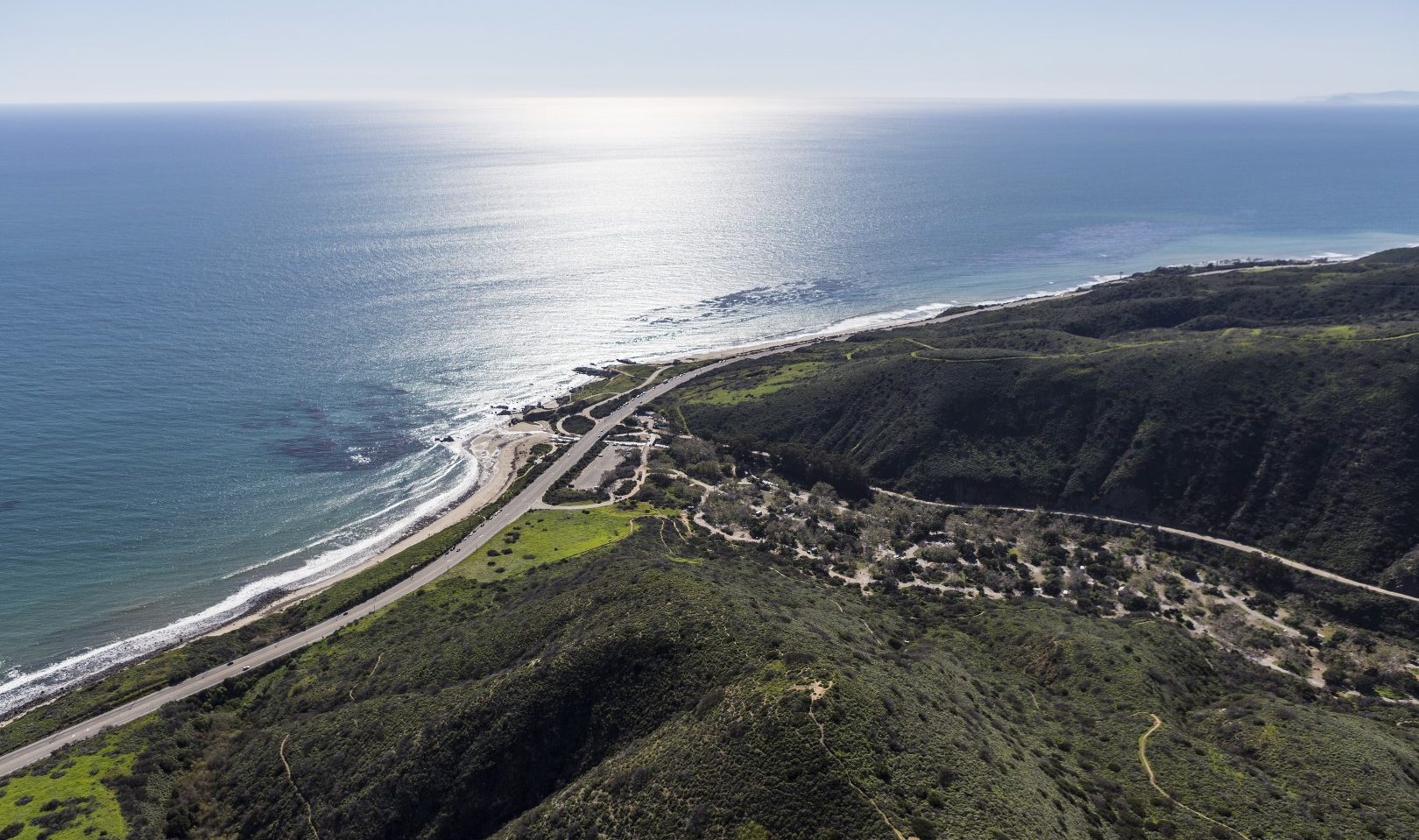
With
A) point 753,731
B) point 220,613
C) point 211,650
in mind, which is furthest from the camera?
point 220,613

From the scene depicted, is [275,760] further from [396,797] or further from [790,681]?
[790,681]

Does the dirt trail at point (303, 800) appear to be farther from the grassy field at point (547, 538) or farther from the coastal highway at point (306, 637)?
the grassy field at point (547, 538)

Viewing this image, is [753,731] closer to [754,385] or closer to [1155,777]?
[1155,777]

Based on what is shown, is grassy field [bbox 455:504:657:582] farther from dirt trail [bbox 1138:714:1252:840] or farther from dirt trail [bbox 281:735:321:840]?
dirt trail [bbox 1138:714:1252:840]

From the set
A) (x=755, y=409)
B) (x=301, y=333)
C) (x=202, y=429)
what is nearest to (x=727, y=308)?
(x=755, y=409)

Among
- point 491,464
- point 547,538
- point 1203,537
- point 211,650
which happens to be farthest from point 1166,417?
point 211,650

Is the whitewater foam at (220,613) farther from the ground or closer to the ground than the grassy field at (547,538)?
closer to the ground

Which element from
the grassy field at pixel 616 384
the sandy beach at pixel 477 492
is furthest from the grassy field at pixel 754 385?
the sandy beach at pixel 477 492
